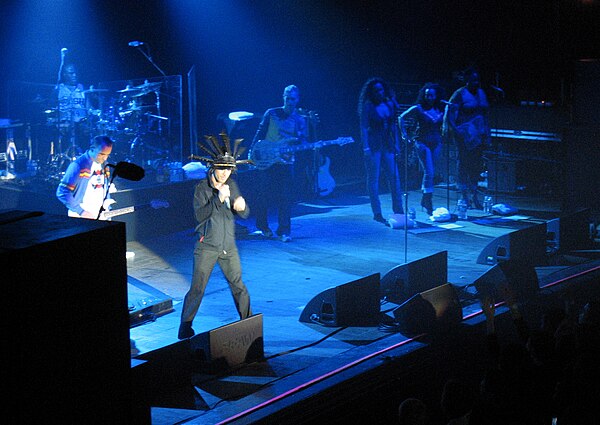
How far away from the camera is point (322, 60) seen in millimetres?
18297

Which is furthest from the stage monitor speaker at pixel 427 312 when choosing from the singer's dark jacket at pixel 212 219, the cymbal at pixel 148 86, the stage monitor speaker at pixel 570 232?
the cymbal at pixel 148 86

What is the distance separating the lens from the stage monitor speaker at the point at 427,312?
860 centimetres

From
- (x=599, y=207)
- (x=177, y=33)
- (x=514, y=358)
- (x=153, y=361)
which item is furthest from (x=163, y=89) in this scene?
(x=514, y=358)

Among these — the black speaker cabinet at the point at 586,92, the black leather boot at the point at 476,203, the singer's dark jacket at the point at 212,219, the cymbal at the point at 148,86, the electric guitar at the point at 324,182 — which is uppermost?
the cymbal at the point at 148,86

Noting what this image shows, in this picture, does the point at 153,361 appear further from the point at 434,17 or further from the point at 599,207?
the point at 434,17

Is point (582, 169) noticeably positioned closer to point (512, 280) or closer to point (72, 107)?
point (512, 280)

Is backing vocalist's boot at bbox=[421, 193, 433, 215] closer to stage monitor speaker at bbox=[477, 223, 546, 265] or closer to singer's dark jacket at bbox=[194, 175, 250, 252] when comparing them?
stage monitor speaker at bbox=[477, 223, 546, 265]

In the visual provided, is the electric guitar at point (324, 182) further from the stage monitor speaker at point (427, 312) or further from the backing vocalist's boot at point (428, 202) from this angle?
the stage monitor speaker at point (427, 312)

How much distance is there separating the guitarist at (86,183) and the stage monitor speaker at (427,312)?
3.31m

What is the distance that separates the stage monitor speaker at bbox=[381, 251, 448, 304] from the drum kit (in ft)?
23.1

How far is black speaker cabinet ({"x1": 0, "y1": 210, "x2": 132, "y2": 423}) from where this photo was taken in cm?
439

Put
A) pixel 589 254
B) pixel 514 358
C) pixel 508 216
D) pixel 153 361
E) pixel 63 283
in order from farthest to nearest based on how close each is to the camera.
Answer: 1. pixel 508 216
2. pixel 589 254
3. pixel 153 361
4. pixel 514 358
5. pixel 63 283

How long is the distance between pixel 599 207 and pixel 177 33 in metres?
7.96

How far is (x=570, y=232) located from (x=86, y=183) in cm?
671
